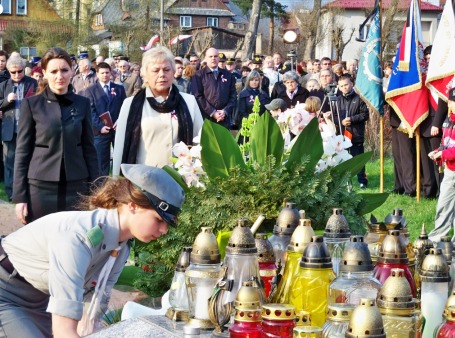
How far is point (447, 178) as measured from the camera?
363 inches

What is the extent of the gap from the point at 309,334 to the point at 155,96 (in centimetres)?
446

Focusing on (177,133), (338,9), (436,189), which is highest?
(338,9)

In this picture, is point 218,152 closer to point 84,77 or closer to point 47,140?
point 47,140

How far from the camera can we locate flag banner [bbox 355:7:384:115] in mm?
13469

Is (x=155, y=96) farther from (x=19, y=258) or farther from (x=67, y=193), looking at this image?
(x=19, y=258)

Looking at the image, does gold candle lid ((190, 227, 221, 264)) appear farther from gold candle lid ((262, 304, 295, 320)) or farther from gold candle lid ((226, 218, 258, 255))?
gold candle lid ((262, 304, 295, 320))

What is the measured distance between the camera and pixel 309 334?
2.64 meters

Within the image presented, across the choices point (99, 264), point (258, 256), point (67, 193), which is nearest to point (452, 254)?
point (258, 256)

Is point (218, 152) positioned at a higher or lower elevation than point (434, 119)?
lower

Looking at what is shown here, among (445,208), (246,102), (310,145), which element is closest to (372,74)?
(246,102)

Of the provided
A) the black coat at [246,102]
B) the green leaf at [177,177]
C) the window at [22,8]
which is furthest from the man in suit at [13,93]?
the window at [22,8]

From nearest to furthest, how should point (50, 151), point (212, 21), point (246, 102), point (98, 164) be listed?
point (50, 151) → point (98, 164) → point (246, 102) → point (212, 21)

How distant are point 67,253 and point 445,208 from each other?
643cm

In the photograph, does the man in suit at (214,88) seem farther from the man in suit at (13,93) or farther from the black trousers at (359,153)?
the man in suit at (13,93)
